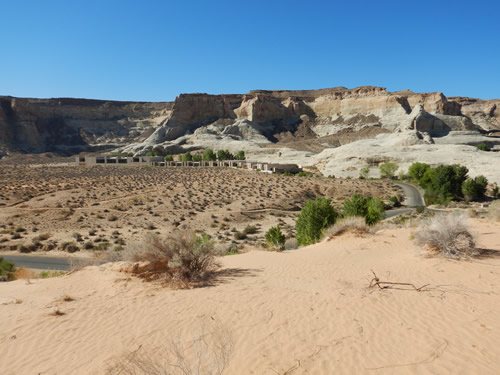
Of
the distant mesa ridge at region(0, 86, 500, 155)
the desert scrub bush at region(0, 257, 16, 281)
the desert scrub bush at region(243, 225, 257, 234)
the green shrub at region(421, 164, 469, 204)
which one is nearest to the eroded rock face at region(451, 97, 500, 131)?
the distant mesa ridge at region(0, 86, 500, 155)

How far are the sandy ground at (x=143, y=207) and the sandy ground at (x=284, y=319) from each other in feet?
39.2

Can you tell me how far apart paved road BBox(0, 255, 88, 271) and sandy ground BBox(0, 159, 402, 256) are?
1.41 meters

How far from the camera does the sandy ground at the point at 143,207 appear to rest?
25.1m

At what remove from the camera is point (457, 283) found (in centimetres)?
782

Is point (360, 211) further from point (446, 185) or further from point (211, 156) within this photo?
point (211, 156)

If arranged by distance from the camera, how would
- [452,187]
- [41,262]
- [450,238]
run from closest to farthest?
[450,238] → [41,262] → [452,187]

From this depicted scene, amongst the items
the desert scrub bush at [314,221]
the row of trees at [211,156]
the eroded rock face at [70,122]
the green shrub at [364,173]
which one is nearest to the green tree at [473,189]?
the green shrub at [364,173]

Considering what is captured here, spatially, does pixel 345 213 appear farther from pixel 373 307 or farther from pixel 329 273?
pixel 373 307

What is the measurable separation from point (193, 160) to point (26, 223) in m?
61.0

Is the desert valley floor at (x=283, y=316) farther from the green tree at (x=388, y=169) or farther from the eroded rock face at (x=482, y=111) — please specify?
the eroded rock face at (x=482, y=111)

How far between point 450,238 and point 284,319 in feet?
22.8

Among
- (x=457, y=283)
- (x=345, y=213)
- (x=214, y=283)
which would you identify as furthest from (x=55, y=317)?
(x=345, y=213)

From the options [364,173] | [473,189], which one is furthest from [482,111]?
[473,189]

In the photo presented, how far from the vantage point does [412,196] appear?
141 feet
